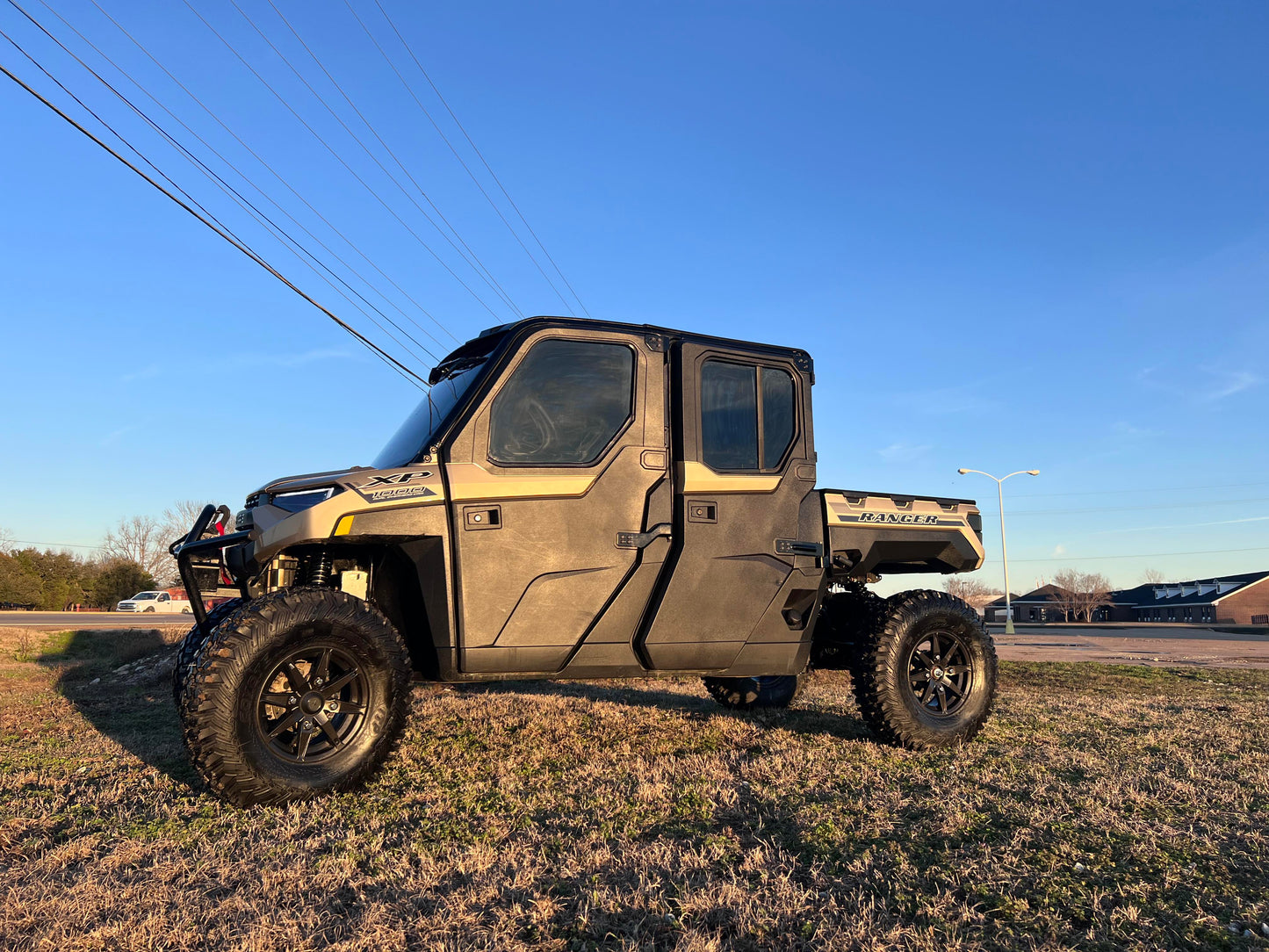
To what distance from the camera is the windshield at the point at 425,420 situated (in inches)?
179

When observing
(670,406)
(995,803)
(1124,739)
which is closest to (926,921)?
(995,803)

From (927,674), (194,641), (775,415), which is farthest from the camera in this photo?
(927,674)

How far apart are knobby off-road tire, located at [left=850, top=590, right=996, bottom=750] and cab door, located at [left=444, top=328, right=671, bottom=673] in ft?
6.03

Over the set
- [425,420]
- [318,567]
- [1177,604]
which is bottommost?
[1177,604]

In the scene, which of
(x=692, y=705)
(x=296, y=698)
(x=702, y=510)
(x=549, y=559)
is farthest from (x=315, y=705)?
(x=692, y=705)

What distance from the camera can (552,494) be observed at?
14.4 feet

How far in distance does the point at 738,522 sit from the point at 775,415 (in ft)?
2.71

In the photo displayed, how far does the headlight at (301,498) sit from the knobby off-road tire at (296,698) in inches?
16.5

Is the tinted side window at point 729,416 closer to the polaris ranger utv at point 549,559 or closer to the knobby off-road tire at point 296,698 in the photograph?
the polaris ranger utv at point 549,559

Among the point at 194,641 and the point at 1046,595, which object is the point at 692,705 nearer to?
the point at 194,641

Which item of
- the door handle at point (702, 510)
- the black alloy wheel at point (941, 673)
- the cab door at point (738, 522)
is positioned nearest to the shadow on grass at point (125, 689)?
the cab door at point (738, 522)

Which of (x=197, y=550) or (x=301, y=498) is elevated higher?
(x=301, y=498)

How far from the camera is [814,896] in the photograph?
2.52 metres

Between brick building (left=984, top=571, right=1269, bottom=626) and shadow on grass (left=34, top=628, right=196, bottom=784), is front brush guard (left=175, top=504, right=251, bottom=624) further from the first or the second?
brick building (left=984, top=571, right=1269, bottom=626)
